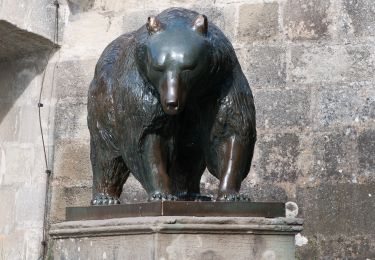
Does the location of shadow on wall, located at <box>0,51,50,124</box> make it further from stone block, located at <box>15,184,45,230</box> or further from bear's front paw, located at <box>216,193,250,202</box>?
bear's front paw, located at <box>216,193,250,202</box>

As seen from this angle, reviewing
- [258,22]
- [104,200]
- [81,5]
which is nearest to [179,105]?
[104,200]

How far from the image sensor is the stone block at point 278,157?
18.5 feet

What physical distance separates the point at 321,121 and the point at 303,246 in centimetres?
79

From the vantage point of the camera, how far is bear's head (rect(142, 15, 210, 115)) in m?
3.54

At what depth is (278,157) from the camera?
5.71 meters

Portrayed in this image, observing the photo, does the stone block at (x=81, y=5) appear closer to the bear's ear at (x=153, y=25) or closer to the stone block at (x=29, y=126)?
the stone block at (x=29, y=126)

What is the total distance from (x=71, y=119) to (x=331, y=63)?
2011 mm

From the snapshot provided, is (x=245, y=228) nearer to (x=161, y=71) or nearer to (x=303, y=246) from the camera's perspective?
(x=161, y=71)

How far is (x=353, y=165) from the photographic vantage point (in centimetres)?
543

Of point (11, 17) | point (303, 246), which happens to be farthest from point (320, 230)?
point (11, 17)

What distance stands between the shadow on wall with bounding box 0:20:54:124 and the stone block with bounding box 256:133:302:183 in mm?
1889

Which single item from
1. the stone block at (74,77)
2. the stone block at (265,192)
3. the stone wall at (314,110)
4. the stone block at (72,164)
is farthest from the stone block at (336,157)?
the stone block at (74,77)

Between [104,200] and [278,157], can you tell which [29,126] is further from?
[104,200]

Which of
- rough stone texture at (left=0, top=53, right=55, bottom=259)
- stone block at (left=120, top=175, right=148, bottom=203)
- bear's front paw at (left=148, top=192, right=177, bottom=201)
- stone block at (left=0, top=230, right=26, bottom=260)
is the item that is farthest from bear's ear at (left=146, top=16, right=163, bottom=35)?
stone block at (left=0, top=230, right=26, bottom=260)
